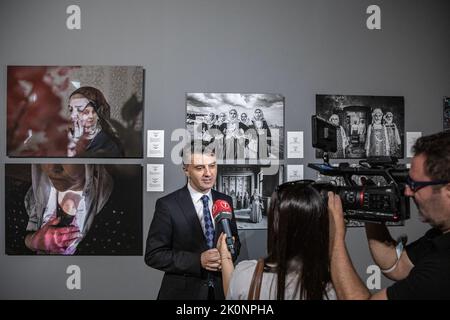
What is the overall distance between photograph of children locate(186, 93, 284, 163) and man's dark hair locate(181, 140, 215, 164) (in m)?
0.03

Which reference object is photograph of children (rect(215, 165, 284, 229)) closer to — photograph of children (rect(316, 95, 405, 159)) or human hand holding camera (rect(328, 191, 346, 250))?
photograph of children (rect(316, 95, 405, 159))

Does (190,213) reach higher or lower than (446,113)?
lower

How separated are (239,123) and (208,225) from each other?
645 millimetres

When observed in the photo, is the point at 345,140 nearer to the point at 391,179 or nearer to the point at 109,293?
the point at 391,179

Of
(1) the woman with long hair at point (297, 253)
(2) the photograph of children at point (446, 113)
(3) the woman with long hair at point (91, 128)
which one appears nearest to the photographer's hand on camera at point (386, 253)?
(1) the woman with long hair at point (297, 253)

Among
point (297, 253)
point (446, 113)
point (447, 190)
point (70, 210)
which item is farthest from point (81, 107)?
point (446, 113)

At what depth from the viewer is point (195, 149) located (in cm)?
216

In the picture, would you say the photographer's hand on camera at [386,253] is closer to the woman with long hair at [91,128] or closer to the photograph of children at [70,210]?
the photograph of children at [70,210]

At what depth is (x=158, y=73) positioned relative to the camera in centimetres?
220

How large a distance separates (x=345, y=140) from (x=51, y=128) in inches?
71.5

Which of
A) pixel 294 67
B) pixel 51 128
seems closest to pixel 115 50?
pixel 51 128

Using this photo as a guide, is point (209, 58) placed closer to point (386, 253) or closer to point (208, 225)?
point (208, 225)
